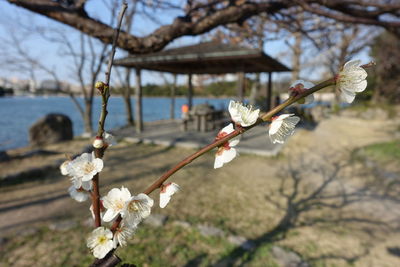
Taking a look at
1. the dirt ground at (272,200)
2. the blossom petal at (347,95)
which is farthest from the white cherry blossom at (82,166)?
the dirt ground at (272,200)

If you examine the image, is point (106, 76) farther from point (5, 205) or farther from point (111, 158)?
point (111, 158)

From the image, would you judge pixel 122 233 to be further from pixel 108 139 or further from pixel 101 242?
pixel 108 139

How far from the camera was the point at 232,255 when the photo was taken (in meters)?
2.72

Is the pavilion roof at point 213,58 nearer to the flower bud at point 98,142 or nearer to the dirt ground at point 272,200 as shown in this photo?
the dirt ground at point 272,200

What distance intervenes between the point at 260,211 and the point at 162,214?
165 cm

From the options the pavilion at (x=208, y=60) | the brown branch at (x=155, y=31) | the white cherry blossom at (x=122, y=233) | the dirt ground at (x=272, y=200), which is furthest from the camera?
the pavilion at (x=208, y=60)

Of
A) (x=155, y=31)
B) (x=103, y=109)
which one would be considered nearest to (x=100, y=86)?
(x=103, y=109)

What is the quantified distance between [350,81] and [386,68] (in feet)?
85.7

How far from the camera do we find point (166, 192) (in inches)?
25.7

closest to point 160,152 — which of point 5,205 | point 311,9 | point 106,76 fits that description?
point 5,205

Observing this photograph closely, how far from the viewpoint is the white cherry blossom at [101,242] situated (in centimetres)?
61

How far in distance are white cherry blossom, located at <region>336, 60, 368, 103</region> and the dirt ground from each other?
2858 mm

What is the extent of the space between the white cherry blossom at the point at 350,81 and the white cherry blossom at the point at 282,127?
4.9 inches

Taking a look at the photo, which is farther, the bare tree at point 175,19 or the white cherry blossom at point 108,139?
the bare tree at point 175,19
